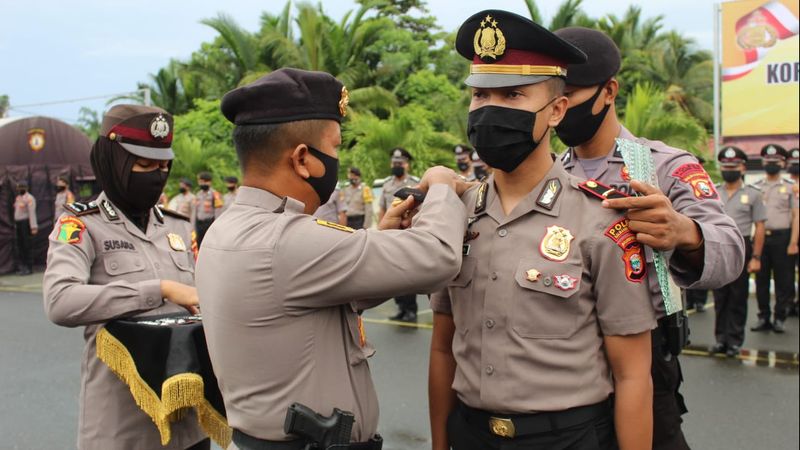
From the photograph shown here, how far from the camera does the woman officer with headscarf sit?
91.8 inches

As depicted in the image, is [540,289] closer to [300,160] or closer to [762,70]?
[300,160]

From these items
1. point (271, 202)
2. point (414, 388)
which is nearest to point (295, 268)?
point (271, 202)

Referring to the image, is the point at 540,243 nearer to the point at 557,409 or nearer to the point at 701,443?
the point at 557,409

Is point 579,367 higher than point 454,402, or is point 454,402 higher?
point 579,367

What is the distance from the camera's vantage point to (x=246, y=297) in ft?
5.57

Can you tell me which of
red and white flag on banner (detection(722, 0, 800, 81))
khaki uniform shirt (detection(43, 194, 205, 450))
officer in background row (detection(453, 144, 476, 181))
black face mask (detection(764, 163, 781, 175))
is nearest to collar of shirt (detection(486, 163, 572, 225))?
khaki uniform shirt (detection(43, 194, 205, 450))

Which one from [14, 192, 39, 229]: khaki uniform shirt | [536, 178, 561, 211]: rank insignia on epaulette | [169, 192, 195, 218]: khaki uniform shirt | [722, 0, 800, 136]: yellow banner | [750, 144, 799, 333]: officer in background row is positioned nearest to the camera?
[536, 178, 561, 211]: rank insignia on epaulette

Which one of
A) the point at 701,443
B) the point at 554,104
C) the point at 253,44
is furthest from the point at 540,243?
the point at 253,44

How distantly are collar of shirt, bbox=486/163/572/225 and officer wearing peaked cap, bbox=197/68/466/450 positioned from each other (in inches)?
6.6

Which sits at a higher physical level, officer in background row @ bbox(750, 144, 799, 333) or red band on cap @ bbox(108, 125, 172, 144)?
red band on cap @ bbox(108, 125, 172, 144)

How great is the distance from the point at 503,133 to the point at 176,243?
4.87ft

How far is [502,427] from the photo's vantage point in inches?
73.5

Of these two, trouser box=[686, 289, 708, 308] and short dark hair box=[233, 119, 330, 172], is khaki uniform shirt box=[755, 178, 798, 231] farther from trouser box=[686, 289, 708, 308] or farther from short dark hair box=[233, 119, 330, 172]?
short dark hair box=[233, 119, 330, 172]

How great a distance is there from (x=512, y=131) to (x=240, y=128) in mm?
708
